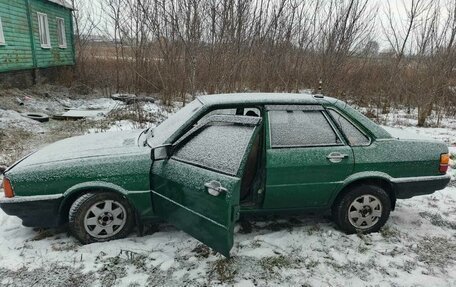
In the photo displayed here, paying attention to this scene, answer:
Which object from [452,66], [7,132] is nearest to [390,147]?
[7,132]

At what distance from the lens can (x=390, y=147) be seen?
352cm

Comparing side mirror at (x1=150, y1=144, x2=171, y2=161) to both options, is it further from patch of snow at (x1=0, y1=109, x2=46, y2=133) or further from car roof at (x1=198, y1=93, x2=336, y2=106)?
patch of snow at (x1=0, y1=109, x2=46, y2=133)

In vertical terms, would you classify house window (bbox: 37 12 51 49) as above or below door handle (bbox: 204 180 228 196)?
above

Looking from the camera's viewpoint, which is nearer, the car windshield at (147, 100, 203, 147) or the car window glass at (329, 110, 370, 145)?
the car windshield at (147, 100, 203, 147)

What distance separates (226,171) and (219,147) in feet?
0.97

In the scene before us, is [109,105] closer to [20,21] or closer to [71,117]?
[71,117]

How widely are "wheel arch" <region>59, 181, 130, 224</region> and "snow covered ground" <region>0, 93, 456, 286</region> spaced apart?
37 cm

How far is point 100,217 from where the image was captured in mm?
3240

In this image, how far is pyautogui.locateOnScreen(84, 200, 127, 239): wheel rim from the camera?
10.5 ft

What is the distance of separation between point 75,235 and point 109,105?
9.83 metres

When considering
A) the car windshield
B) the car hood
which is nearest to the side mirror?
the car windshield

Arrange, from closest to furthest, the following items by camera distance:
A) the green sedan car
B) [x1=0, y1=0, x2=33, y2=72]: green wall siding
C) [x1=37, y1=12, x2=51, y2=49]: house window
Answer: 1. the green sedan car
2. [x1=0, y1=0, x2=33, y2=72]: green wall siding
3. [x1=37, y1=12, x2=51, y2=49]: house window

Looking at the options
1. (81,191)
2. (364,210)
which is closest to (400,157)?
(364,210)

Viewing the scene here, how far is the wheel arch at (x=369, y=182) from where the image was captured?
345 cm
